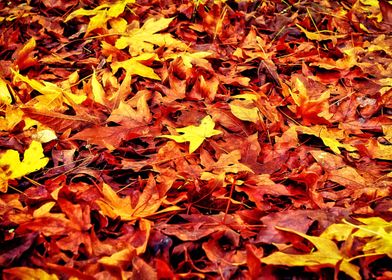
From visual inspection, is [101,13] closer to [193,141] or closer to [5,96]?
[5,96]

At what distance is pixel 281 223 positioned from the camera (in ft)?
3.38

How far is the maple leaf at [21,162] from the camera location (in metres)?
1.17

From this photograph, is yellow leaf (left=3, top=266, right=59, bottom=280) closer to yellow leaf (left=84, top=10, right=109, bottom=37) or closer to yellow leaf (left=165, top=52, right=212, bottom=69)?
yellow leaf (left=165, top=52, right=212, bottom=69)

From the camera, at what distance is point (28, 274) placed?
35.4 inches

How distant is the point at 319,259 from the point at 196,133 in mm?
585

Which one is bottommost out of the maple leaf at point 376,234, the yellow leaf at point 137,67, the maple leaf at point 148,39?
the maple leaf at point 376,234

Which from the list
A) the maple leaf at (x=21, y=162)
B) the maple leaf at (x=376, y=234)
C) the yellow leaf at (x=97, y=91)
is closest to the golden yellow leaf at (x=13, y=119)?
the maple leaf at (x=21, y=162)

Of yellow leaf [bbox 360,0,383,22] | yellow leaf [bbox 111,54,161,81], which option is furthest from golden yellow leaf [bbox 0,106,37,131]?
yellow leaf [bbox 360,0,383,22]

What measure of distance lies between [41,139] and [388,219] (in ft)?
3.76

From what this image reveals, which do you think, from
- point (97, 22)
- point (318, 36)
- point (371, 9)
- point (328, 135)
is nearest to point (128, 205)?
point (328, 135)

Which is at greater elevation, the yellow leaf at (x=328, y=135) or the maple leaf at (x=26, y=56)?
the maple leaf at (x=26, y=56)

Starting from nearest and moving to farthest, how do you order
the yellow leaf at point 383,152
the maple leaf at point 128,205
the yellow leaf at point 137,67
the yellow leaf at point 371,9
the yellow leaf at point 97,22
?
the maple leaf at point 128,205
the yellow leaf at point 383,152
the yellow leaf at point 137,67
the yellow leaf at point 97,22
the yellow leaf at point 371,9

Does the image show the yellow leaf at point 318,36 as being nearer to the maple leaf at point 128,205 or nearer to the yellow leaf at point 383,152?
the yellow leaf at point 383,152

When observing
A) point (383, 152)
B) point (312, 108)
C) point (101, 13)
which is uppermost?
point (101, 13)
